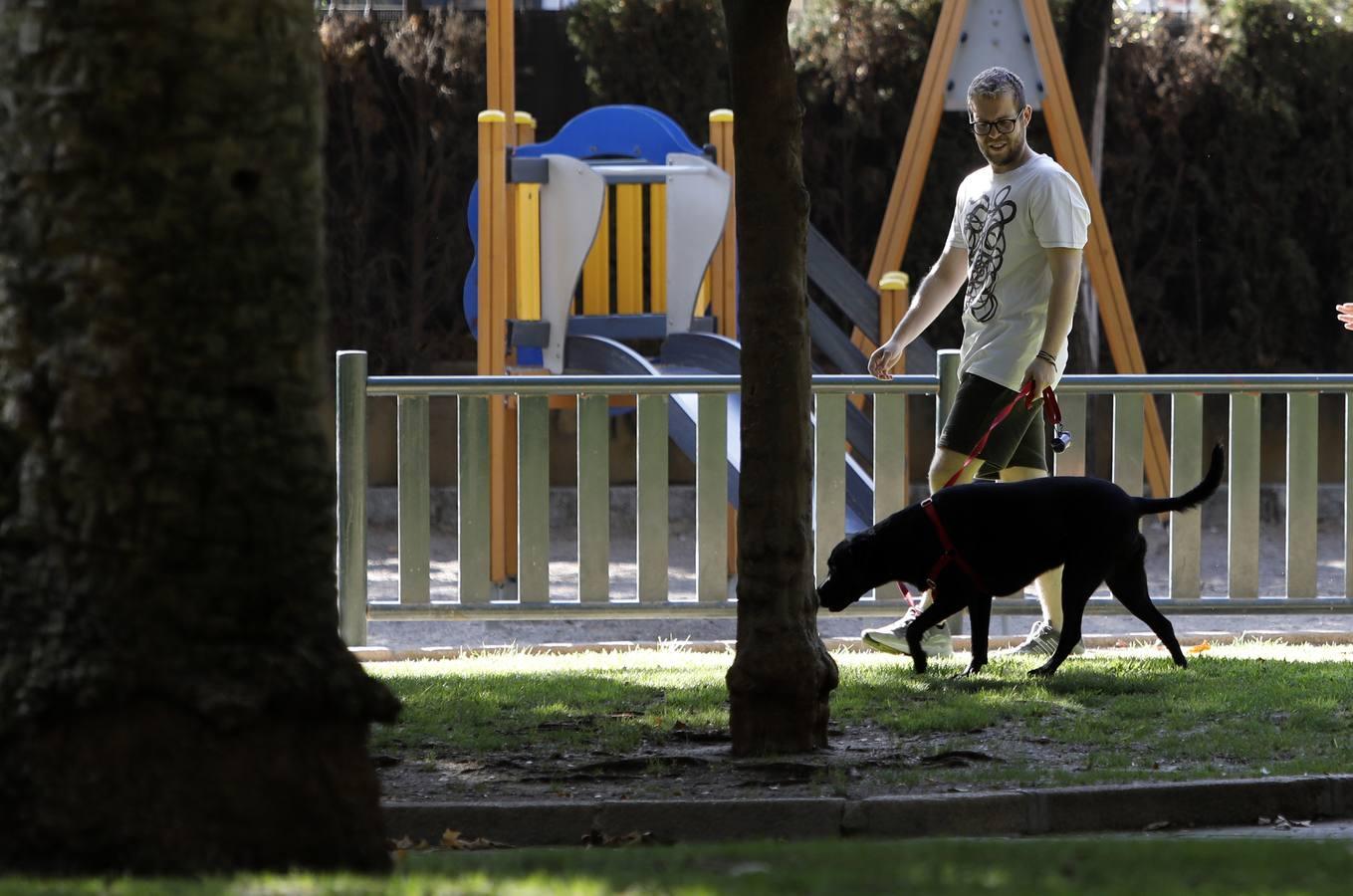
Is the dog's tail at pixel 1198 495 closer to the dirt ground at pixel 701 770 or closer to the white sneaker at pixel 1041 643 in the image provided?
the white sneaker at pixel 1041 643

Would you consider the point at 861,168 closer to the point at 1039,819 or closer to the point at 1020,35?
the point at 1020,35

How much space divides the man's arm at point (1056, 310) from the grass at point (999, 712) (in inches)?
42.0

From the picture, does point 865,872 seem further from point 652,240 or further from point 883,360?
point 652,240

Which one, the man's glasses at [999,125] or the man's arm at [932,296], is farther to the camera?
the man's arm at [932,296]

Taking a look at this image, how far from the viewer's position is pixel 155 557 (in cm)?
352

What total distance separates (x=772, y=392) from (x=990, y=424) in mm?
1671

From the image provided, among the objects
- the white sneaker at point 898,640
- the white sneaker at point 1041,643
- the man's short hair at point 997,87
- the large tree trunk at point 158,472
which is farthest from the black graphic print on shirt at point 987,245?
the large tree trunk at point 158,472

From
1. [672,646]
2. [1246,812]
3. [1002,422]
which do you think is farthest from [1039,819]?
[672,646]

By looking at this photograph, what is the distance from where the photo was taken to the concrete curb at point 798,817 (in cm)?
475

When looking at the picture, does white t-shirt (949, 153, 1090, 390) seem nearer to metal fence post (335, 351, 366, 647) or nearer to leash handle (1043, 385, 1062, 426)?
leash handle (1043, 385, 1062, 426)

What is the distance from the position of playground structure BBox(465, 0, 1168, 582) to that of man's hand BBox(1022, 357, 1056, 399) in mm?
5417

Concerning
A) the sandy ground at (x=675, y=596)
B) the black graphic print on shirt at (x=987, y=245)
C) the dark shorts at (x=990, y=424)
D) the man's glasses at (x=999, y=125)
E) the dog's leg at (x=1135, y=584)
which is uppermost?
the man's glasses at (x=999, y=125)

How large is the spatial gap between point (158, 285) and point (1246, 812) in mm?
3132

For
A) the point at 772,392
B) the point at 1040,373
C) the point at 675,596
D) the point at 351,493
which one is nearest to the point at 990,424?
the point at 1040,373
